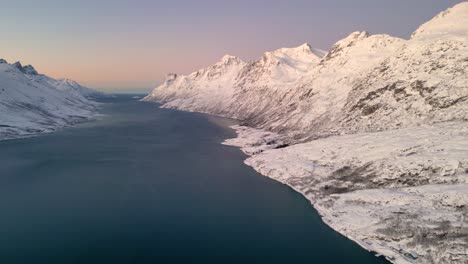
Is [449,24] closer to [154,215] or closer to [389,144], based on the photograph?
[389,144]

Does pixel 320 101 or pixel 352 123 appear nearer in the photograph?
pixel 352 123

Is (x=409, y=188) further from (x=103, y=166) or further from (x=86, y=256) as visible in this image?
(x=103, y=166)

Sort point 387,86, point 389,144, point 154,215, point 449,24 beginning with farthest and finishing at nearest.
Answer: point 449,24
point 387,86
point 389,144
point 154,215

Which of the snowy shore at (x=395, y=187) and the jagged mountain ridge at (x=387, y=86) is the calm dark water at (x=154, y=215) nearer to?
the snowy shore at (x=395, y=187)

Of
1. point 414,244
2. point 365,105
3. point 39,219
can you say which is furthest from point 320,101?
point 39,219

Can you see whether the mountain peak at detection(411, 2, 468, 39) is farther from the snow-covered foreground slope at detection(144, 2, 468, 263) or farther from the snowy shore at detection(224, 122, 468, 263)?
the snowy shore at detection(224, 122, 468, 263)

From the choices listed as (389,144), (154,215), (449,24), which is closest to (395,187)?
(389,144)

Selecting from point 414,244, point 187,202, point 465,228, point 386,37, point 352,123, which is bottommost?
point 187,202
